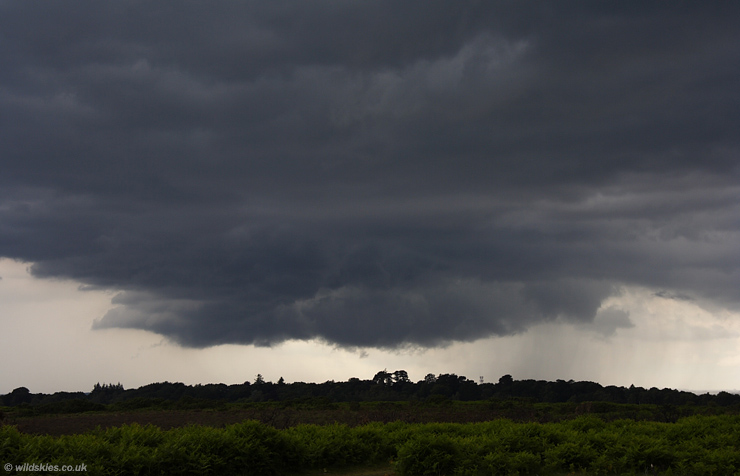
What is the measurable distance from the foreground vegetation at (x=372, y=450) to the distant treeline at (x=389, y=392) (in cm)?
8269

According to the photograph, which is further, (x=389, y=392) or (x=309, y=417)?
(x=389, y=392)

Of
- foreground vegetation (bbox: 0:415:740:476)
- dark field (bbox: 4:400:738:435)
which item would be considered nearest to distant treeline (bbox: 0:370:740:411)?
dark field (bbox: 4:400:738:435)

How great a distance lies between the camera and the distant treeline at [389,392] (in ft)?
347

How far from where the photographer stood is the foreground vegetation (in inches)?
601

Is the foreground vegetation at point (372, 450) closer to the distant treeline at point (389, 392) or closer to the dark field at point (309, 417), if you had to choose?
the dark field at point (309, 417)

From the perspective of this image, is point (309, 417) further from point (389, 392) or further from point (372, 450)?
point (389, 392)

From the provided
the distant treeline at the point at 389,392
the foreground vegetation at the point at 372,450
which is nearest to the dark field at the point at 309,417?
the foreground vegetation at the point at 372,450

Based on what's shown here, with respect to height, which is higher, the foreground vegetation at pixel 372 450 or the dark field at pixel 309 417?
the foreground vegetation at pixel 372 450

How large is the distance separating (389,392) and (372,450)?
10846 centimetres

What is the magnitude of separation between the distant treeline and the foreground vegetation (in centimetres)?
8269

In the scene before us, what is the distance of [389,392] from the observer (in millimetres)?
126250

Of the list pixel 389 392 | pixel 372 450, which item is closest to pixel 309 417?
pixel 372 450

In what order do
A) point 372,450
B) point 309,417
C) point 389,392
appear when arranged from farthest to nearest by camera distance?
1. point 389,392
2. point 309,417
3. point 372,450

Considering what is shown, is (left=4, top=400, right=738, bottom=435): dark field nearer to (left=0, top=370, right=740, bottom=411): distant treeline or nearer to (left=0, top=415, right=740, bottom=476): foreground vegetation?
(left=0, top=415, right=740, bottom=476): foreground vegetation
